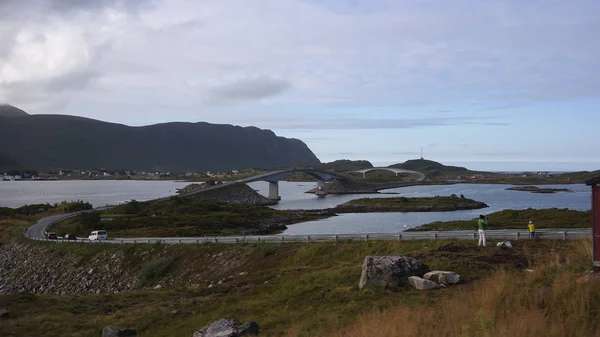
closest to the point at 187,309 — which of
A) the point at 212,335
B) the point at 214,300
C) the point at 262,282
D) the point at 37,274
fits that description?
the point at 214,300

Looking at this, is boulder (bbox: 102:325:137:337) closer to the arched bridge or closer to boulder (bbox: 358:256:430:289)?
boulder (bbox: 358:256:430:289)

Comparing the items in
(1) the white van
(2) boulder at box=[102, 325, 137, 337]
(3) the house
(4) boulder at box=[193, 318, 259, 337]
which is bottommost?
(1) the white van

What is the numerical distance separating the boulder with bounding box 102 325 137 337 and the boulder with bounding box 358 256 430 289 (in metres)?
7.40

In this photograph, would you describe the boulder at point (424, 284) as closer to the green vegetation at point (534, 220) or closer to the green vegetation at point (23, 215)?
the green vegetation at point (534, 220)

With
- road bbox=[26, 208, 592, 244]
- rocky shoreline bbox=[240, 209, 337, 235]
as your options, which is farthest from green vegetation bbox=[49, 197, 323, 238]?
road bbox=[26, 208, 592, 244]

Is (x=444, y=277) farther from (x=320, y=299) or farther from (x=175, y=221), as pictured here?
(x=175, y=221)

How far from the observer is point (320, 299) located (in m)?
17.1

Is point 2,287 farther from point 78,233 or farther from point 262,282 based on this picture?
point 262,282

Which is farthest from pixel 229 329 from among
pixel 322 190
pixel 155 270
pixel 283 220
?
pixel 322 190

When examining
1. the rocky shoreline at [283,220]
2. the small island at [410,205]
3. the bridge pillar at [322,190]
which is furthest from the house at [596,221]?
the bridge pillar at [322,190]

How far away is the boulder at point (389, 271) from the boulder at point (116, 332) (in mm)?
7402

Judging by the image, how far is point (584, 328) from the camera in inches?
334

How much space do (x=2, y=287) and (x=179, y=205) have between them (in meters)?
42.7

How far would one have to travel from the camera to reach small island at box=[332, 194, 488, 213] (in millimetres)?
106887
